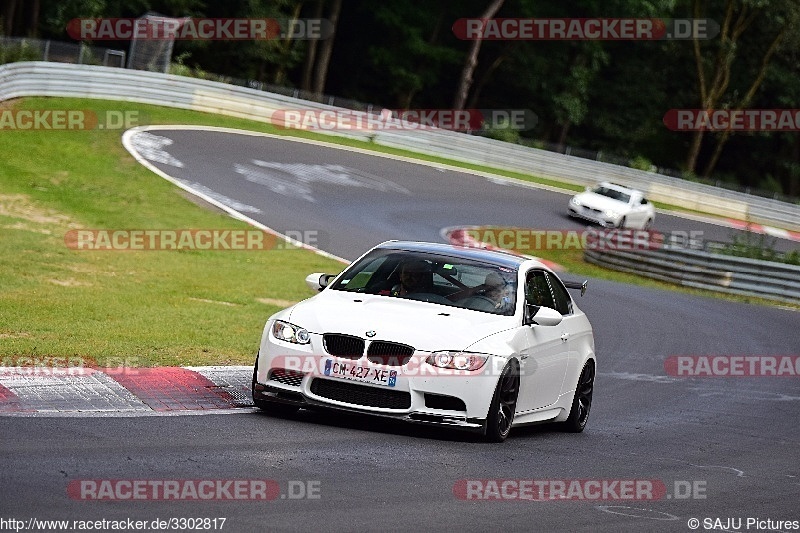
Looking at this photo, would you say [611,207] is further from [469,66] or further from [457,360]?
[457,360]

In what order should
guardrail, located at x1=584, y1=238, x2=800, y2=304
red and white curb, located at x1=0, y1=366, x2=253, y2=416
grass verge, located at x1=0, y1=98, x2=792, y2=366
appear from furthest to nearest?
guardrail, located at x1=584, y1=238, x2=800, y2=304
grass verge, located at x1=0, y1=98, x2=792, y2=366
red and white curb, located at x1=0, y1=366, x2=253, y2=416

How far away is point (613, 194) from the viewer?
4022 cm

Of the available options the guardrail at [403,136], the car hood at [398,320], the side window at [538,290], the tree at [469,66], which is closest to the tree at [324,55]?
the tree at [469,66]

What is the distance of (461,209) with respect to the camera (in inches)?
1403

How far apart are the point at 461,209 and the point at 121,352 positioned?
24.1 metres

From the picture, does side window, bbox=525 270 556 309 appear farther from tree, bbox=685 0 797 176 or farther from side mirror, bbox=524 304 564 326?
tree, bbox=685 0 797 176

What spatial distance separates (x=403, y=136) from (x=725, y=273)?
58.0 ft

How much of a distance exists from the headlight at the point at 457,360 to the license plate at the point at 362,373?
0.29m

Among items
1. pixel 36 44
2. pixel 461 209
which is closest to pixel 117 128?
pixel 36 44

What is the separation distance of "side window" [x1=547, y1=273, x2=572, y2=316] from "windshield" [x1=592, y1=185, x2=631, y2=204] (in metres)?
28.6

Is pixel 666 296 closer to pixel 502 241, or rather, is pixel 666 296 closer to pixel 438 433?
pixel 502 241

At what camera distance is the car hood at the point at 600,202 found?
38625 millimetres

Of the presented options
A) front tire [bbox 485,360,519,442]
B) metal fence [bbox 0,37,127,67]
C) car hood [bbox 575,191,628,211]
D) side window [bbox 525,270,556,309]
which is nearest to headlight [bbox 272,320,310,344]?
front tire [bbox 485,360,519,442]

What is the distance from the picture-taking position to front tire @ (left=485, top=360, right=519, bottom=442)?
974 centimetres
